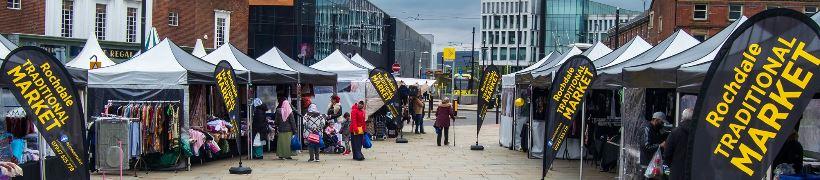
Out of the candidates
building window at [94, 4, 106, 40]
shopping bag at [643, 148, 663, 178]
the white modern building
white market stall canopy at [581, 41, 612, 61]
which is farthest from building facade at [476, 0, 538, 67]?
shopping bag at [643, 148, 663, 178]

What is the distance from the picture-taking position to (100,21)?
4134 cm

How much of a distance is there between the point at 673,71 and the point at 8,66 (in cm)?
702

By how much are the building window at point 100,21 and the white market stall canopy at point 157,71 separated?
26.5 metres

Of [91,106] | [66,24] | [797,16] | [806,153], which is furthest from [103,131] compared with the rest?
[66,24]

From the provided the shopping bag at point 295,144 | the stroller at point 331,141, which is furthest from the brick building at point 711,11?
the shopping bag at point 295,144

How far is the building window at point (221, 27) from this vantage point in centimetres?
5214

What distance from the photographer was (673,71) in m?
9.53

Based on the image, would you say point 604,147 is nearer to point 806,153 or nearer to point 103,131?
point 806,153

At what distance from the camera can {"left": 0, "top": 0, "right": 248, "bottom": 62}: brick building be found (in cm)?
3653

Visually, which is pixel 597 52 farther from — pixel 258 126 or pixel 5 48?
pixel 5 48

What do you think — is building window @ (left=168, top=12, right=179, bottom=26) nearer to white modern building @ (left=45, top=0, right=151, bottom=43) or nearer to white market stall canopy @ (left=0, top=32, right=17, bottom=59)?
white modern building @ (left=45, top=0, right=151, bottom=43)

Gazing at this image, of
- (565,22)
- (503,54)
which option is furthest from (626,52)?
(503,54)

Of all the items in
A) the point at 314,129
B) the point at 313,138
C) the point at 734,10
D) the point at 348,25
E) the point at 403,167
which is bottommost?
the point at 403,167

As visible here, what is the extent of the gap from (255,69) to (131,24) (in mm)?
27885
